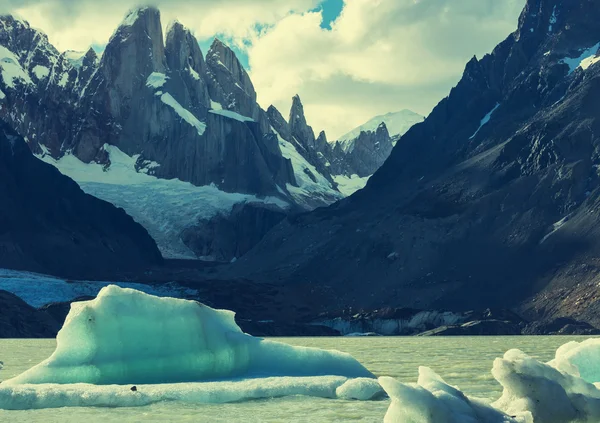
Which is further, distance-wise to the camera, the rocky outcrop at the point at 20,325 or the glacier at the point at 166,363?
the rocky outcrop at the point at 20,325

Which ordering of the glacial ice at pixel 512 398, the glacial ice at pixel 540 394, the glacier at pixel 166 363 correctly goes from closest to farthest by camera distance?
1. the glacial ice at pixel 512 398
2. the glacial ice at pixel 540 394
3. the glacier at pixel 166 363

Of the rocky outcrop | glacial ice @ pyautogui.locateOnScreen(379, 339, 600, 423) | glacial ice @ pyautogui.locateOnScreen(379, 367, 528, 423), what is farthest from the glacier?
the rocky outcrop

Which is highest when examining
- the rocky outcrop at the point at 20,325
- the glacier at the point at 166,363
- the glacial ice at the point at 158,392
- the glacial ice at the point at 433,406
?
the rocky outcrop at the point at 20,325

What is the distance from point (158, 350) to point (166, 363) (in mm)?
790

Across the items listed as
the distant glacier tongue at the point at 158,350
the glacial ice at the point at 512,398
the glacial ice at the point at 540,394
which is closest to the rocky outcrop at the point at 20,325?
the distant glacier tongue at the point at 158,350

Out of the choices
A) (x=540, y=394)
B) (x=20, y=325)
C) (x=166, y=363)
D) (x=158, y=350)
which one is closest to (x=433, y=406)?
(x=540, y=394)

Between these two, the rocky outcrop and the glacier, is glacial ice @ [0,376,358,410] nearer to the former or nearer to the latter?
the glacier

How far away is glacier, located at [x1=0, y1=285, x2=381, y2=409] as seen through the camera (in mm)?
43625

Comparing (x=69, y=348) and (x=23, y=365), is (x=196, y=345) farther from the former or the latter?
(x=23, y=365)

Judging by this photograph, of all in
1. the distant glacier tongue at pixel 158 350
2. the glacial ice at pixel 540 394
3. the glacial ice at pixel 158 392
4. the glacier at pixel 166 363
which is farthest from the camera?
the distant glacier tongue at pixel 158 350

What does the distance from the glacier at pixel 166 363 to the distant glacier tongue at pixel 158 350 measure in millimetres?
44

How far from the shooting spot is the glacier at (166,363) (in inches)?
1718

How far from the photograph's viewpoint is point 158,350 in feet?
157

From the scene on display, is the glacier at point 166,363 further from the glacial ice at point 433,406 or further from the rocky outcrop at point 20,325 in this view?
the rocky outcrop at point 20,325
